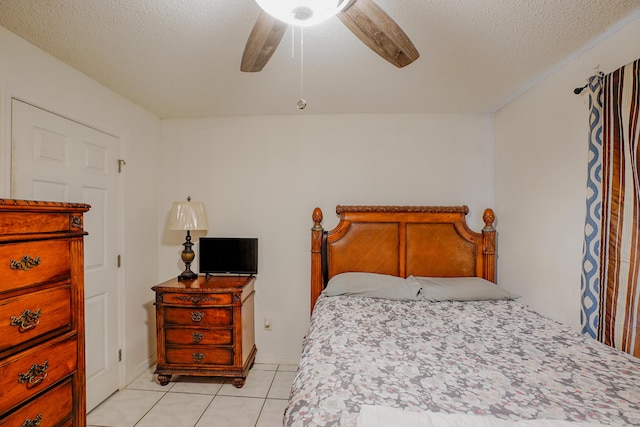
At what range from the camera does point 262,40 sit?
1.26 m

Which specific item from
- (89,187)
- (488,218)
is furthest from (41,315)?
(488,218)

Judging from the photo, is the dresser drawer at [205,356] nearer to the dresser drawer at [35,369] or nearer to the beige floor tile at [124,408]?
the beige floor tile at [124,408]

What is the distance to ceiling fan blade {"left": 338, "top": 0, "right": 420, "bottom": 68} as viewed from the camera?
1.09 m

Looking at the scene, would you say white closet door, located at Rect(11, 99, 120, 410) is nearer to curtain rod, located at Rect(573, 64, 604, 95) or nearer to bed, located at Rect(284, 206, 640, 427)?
bed, located at Rect(284, 206, 640, 427)

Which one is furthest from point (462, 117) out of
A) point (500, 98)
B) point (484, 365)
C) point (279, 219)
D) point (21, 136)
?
point (21, 136)

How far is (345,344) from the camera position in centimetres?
143

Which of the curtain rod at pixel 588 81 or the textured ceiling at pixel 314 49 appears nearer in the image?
the textured ceiling at pixel 314 49

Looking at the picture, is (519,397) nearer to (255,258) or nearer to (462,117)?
(255,258)

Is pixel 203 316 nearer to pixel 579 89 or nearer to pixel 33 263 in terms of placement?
pixel 33 263

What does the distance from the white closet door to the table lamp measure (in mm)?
418

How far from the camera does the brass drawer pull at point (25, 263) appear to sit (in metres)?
1.07

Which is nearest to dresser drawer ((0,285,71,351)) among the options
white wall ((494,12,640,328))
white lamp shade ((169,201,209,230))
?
white lamp shade ((169,201,209,230))

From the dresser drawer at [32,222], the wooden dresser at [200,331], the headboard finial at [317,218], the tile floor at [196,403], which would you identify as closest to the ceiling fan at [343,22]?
the dresser drawer at [32,222]

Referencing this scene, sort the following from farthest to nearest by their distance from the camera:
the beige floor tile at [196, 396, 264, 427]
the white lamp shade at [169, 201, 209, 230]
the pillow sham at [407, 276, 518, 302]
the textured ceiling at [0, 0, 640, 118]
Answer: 1. the white lamp shade at [169, 201, 209, 230]
2. the pillow sham at [407, 276, 518, 302]
3. the beige floor tile at [196, 396, 264, 427]
4. the textured ceiling at [0, 0, 640, 118]
